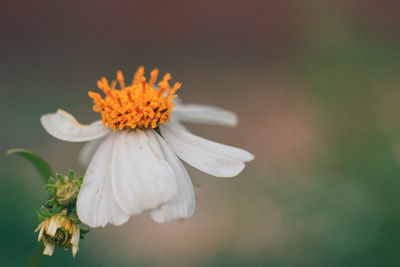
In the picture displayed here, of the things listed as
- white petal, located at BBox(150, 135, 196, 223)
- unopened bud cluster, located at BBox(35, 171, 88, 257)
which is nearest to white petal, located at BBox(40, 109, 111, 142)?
unopened bud cluster, located at BBox(35, 171, 88, 257)

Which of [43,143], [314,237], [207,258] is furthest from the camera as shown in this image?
[43,143]

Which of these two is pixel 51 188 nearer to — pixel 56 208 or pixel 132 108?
pixel 56 208

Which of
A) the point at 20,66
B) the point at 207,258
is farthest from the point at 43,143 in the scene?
the point at 207,258

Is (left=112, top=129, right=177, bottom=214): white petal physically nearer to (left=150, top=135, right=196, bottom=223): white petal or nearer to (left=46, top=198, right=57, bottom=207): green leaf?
(left=150, top=135, right=196, bottom=223): white petal

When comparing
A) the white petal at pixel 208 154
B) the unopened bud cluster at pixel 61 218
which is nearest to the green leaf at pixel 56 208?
the unopened bud cluster at pixel 61 218

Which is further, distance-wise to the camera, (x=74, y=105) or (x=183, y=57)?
(x=183, y=57)

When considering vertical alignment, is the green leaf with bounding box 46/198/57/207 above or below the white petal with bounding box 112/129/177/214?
below

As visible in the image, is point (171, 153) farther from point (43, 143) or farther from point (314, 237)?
point (43, 143)
